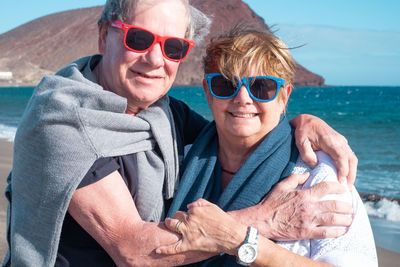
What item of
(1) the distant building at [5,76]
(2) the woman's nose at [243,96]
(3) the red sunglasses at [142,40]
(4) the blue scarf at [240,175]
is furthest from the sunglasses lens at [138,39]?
(1) the distant building at [5,76]

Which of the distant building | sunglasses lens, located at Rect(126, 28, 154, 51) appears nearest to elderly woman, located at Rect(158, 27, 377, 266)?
sunglasses lens, located at Rect(126, 28, 154, 51)

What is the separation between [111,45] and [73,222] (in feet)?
3.05

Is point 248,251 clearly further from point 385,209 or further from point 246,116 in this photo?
point 385,209

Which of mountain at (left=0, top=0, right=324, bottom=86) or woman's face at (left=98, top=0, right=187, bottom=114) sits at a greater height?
woman's face at (left=98, top=0, right=187, bottom=114)

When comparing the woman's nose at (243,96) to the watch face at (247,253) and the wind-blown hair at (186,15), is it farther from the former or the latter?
the watch face at (247,253)

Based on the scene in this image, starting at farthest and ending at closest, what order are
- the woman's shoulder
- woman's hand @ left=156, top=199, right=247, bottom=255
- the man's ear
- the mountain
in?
1. the mountain
2. the man's ear
3. the woman's shoulder
4. woman's hand @ left=156, top=199, right=247, bottom=255

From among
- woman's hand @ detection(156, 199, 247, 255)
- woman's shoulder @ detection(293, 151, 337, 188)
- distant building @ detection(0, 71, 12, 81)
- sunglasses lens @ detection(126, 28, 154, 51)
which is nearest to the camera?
woman's hand @ detection(156, 199, 247, 255)

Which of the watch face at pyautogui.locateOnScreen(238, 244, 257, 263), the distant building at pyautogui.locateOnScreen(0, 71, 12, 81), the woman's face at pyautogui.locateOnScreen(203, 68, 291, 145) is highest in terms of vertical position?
the woman's face at pyautogui.locateOnScreen(203, 68, 291, 145)

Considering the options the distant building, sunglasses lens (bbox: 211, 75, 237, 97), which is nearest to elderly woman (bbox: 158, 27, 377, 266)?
sunglasses lens (bbox: 211, 75, 237, 97)

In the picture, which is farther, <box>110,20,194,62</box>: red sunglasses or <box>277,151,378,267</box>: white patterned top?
<box>110,20,194,62</box>: red sunglasses

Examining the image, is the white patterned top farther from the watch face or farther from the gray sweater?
the gray sweater

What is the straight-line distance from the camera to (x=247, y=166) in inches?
89.1

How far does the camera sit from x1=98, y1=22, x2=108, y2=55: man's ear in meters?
2.41

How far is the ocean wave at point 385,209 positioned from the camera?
6344 millimetres
